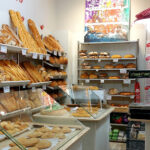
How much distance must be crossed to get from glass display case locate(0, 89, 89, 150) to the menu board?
3.25 meters

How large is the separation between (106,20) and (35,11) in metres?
1.74

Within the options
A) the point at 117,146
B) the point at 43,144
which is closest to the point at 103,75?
the point at 117,146

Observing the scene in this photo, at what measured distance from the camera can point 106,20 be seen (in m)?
5.57

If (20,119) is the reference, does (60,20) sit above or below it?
above

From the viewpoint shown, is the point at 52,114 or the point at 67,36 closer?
the point at 52,114

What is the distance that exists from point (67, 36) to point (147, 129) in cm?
322

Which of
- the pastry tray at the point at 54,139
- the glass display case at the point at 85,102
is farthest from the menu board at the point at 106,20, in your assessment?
the pastry tray at the point at 54,139

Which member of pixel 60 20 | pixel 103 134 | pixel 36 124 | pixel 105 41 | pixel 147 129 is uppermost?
pixel 60 20

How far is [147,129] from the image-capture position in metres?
2.64

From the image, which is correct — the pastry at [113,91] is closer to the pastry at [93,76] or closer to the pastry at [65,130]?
the pastry at [93,76]

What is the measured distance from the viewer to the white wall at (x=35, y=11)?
381 cm

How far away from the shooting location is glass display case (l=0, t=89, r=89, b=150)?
1564 mm

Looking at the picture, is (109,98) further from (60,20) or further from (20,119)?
(20,119)

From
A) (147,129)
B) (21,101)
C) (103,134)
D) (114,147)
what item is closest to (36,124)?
(21,101)
